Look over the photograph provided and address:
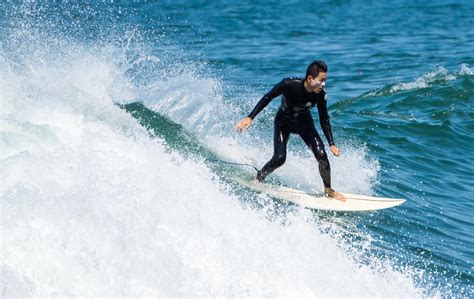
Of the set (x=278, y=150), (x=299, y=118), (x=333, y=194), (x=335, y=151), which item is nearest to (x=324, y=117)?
(x=299, y=118)

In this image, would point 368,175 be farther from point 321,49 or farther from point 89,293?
point 321,49

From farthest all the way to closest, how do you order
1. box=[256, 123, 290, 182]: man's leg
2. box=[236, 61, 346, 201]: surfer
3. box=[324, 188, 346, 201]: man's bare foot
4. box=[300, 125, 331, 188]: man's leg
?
box=[324, 188, 346, 201]: man's bare foot → box=[256, 123, 290, 182]: man's leg → box=[300, 125, 331, 188]: man's leg → box=[236, 61, 346, 201]: surfer

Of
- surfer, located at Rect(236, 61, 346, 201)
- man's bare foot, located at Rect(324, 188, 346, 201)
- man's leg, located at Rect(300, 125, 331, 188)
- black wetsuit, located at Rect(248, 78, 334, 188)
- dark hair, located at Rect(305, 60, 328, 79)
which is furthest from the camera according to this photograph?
man's bare foot, located at Rect(324, 188, 346, 201)

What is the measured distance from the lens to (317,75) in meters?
8.98

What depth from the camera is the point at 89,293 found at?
602 centimetres

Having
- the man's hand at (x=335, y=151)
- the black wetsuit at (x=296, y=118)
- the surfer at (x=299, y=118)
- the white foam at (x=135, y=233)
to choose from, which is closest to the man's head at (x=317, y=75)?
the surfer at (x=299, y=118)

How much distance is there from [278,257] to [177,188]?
4.43ft

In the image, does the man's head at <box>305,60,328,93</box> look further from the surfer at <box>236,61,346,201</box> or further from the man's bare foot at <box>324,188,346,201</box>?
the man's bare foot at <box>324,188,346,201</box>

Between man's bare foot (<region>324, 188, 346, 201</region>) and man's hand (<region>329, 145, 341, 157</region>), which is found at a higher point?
man's hand (<region>329, 145, 341, 157</region>)

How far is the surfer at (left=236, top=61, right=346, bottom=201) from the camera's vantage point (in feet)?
31.1

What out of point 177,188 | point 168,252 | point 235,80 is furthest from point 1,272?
point 235,80

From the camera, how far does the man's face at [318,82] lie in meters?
8.96

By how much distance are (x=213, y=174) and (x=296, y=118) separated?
53.7 inches

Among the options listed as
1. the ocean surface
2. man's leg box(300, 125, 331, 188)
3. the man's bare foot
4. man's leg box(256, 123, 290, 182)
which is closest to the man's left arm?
man's leg box(300, 125, 331, 188)
